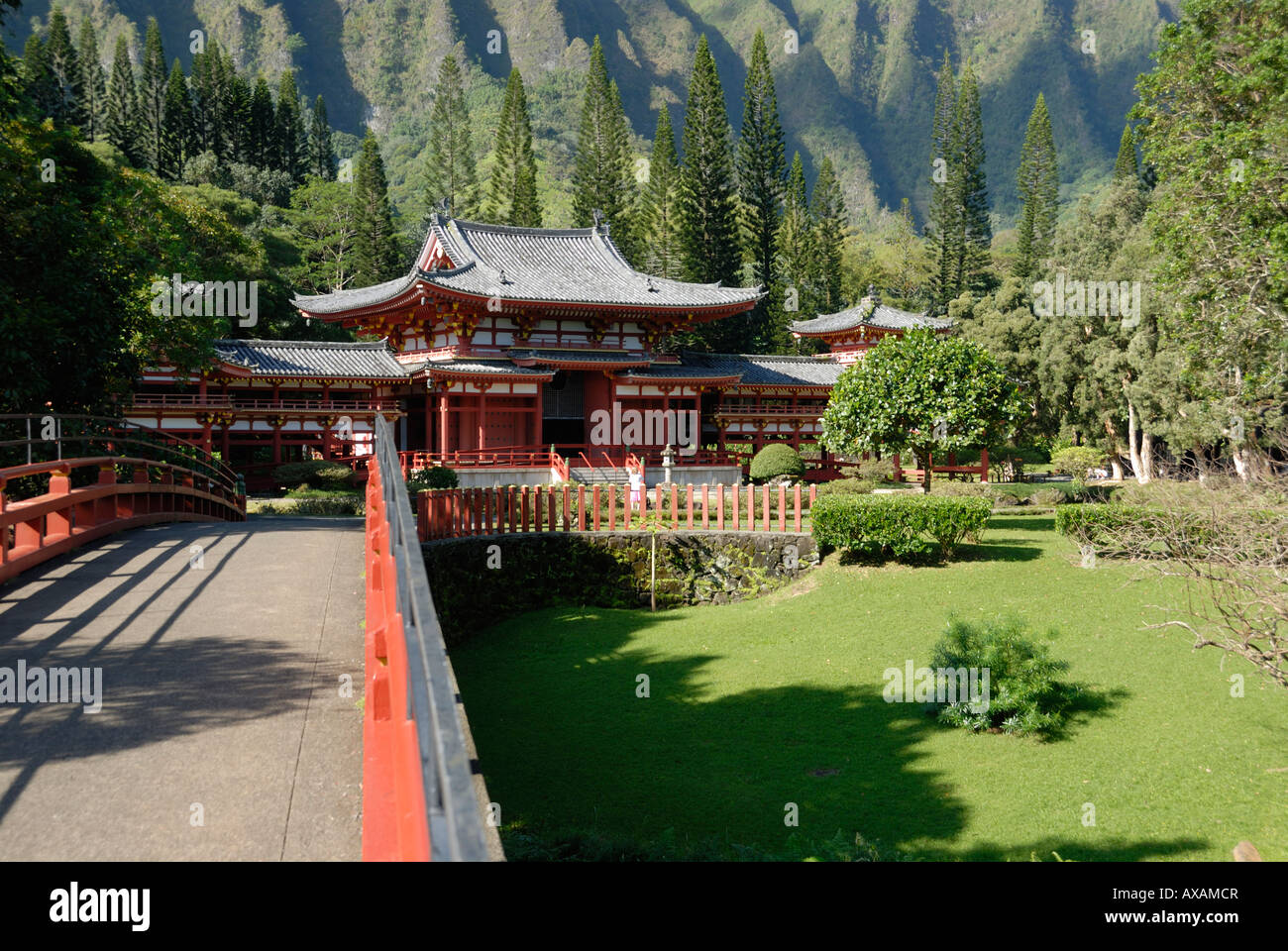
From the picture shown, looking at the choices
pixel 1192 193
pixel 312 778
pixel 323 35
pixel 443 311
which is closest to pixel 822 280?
pixel 443 311

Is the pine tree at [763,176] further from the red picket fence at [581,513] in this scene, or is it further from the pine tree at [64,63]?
the pine tree at [64,63]

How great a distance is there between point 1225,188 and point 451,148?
2137 inches

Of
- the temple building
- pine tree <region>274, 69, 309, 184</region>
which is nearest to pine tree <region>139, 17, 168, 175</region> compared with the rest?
pine tree <region>274, 69, 309, 184</region>

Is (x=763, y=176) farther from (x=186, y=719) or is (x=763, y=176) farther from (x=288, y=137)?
A: (x=186, y=719)

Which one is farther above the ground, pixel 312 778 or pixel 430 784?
pixel 430 784

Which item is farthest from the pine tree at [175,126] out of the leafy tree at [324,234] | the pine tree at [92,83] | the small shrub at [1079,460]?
the small shrub at [1079,460]

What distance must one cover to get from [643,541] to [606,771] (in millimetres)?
7945

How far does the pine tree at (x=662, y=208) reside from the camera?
49844 mm

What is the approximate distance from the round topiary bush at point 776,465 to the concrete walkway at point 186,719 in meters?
18.3

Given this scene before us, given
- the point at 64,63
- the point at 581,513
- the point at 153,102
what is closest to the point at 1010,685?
the point at 581,513

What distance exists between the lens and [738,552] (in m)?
16.9

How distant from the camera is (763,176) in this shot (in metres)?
49.0

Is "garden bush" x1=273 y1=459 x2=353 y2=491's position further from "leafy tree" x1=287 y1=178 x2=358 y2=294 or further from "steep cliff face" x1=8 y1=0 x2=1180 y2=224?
"steep cliff face" x1=8 y1=0 x2=1180 y2=224
